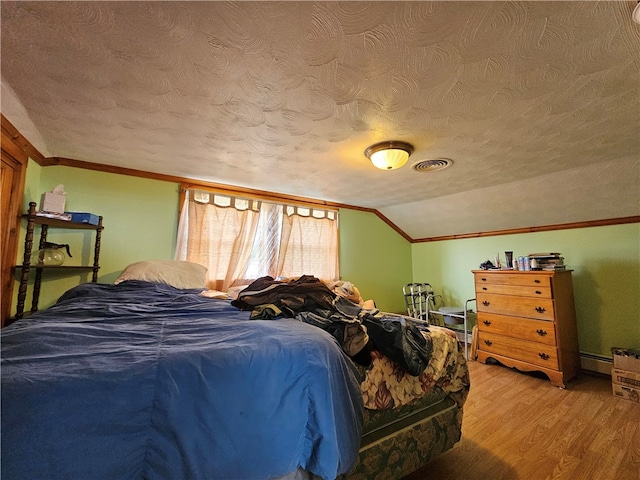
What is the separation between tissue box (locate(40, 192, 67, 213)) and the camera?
216 centimetres

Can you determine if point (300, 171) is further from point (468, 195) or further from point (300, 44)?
point (468, 195)

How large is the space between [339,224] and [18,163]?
3252 millimetres

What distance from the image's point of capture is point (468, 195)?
3.27m

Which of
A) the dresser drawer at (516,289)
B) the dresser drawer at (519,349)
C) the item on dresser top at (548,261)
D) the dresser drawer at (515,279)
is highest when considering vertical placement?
the item on dresser top at (548,261)

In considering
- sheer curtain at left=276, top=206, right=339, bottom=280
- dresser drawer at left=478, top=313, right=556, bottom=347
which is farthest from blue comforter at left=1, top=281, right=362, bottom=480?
dresser drawer at left=478, top=313, right=556, bottom=347

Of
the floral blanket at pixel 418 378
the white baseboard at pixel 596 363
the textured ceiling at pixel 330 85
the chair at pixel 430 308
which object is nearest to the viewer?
the textured ceiling at pixel 330 85

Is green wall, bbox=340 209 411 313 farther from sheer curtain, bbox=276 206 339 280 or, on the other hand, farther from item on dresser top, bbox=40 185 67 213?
item on dresser top, bbox=40 185 67 213

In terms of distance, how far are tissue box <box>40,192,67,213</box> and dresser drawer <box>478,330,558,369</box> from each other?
431 centimetres

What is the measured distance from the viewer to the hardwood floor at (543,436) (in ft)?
4.77

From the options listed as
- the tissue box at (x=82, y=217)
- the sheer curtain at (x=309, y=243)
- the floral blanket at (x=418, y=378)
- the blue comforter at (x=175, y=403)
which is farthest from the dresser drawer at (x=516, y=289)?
the tissue box at (x=82, y=217)

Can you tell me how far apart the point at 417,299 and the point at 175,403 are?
372cm

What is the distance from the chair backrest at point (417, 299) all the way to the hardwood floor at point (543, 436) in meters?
1.36

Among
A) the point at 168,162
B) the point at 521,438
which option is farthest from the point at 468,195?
the point at 168,162

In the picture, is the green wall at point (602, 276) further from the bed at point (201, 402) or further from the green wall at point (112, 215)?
the green wall at point (112, 215)
